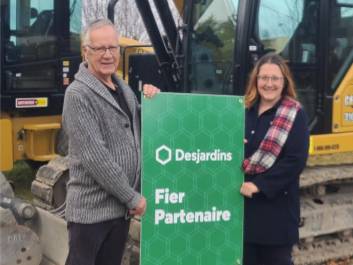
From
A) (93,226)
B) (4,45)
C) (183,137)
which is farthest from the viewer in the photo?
(4,45)

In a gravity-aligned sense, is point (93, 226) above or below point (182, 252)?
above

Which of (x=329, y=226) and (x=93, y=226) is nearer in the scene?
Result: (x=93, y=226)

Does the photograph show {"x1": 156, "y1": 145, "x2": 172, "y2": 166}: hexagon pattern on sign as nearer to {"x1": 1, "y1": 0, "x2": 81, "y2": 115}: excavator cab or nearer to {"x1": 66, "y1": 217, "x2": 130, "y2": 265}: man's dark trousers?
{"x1": 66, "y1": 217, "x2": 130, "y2": 265}: man's dark trousers

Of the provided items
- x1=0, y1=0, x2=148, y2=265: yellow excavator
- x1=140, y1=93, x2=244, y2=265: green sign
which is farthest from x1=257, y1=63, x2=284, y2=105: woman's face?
x1=0, y1=0, x2=148, y2=265: yellow excavator

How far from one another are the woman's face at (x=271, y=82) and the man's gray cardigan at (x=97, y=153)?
0.79 m

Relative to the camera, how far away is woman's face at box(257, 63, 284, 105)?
3223 millimetres

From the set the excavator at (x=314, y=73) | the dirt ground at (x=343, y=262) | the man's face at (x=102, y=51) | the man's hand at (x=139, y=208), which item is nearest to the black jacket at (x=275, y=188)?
the man's hand at (x=139, y=208)

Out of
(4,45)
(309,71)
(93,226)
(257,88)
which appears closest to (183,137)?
(257,88)

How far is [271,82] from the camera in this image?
127 inches

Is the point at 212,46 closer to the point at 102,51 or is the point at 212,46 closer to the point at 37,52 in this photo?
the point at 102,51

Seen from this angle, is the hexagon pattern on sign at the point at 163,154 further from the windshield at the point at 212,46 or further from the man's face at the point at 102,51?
the windshield at the point at 212,46

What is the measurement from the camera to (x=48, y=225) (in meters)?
4.59

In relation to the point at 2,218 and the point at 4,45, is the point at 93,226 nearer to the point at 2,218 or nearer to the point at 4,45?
the point at 2,218

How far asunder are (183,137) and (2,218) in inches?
65.8
